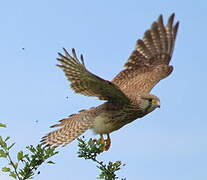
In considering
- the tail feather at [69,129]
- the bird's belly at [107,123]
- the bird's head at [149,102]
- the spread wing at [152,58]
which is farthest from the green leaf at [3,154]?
the spread wing at [152,58]

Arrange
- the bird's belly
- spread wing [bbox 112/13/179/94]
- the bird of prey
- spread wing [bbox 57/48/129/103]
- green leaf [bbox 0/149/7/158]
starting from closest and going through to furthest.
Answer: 1. green leaf [bbox 0/149/7/158]
2. spread wing [bbox 57/48/129/103]
3. the bird of prey
4. the bird's belly
5. spread wing [bbox 112/13/179/94]

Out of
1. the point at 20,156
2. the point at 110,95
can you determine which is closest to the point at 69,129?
the point at 110,95

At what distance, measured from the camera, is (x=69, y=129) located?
6996mm

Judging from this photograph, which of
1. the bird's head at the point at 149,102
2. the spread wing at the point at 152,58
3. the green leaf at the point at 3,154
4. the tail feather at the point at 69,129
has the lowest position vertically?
the green leaf at the point at 3,154

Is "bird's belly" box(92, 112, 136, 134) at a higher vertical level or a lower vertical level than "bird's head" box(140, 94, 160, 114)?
lower

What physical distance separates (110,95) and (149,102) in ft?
2.04

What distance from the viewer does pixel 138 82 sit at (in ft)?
27.9

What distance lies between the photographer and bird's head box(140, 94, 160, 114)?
7180 mm

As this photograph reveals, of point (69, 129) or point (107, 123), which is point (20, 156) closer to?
point (69, 129)

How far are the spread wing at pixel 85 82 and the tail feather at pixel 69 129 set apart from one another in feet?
1.30

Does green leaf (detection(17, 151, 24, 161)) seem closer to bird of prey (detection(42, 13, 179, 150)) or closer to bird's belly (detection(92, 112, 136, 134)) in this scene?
bird of prey (detection(42, 13, 179, 150))

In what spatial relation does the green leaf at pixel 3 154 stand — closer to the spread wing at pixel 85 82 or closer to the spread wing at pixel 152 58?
the spread wing at pixel 85 82

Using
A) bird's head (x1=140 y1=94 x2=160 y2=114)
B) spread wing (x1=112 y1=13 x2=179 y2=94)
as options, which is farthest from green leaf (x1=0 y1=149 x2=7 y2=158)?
spread wing (x1=112 y1=13 x2=179 y2=94)

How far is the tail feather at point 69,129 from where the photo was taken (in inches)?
269
